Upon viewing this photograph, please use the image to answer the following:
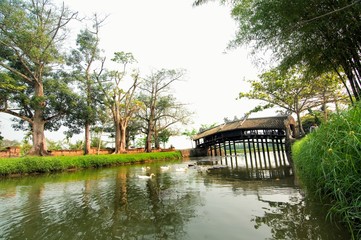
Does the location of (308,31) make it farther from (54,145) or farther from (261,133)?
(54,145)

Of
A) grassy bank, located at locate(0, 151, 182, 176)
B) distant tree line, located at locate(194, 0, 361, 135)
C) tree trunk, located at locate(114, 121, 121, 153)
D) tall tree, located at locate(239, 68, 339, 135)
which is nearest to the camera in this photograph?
distant tree line, located at locate(194, 0, 361, 135)

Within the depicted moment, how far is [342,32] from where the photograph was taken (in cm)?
508

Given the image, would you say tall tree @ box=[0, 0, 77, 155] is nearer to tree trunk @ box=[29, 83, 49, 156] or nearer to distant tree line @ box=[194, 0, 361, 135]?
tree trunk @ box=[29, 83, 49, 156]

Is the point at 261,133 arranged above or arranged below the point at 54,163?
above

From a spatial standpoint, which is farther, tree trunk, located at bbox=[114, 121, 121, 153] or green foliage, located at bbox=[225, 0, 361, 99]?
tree trunk, located at bbox=[114, 121, 121, 153]

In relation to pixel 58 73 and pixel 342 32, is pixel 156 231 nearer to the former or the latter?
pixel 342 32

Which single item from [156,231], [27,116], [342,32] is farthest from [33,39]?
[342,32]

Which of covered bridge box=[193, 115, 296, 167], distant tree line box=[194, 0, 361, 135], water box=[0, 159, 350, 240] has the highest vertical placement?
distant tree line box=[194, 0, 361, 135]

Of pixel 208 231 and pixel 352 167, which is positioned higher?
pixel 352 167

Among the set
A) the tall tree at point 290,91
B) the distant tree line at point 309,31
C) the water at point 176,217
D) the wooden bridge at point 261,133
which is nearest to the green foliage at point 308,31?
the distant tree line at point 309,31

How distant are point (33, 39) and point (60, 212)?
15408 mm

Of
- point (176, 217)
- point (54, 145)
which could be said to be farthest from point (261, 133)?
point (54, 145)

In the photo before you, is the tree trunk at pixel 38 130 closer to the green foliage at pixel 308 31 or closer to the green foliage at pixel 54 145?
the green foliage at pixel 54 145

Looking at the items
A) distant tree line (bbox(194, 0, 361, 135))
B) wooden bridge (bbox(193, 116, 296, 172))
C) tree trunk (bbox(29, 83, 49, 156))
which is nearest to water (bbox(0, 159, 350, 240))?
distant tree line (bbox(194, 0, 361, 135))
